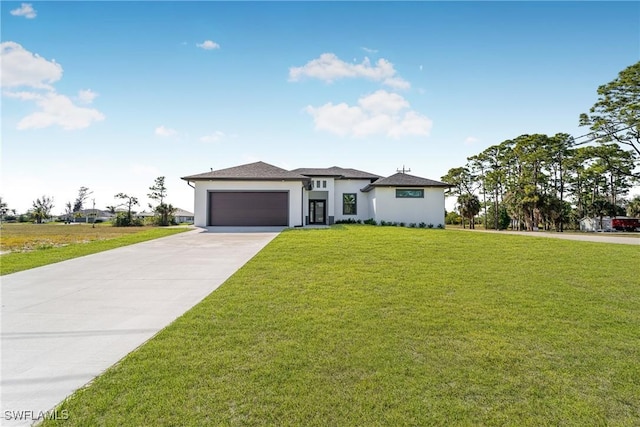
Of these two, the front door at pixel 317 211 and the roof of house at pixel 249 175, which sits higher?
the roof of house at pixel 249 175

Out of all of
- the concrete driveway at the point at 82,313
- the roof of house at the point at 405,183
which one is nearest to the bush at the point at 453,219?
the roof of house at the point at 405,183

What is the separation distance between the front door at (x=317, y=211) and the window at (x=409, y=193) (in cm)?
551

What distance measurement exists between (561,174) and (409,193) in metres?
23.6

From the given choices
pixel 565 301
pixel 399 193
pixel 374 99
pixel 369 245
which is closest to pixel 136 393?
pixel 565 301

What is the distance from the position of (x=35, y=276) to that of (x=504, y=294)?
9502 mm

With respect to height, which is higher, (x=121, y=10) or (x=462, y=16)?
(x=462, y=16)

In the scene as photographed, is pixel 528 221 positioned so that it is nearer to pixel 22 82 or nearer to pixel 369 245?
pixel 369 245

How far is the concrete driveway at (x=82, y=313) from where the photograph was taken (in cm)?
268

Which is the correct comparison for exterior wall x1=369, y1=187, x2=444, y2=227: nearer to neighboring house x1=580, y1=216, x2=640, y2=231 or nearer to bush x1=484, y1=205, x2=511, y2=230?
bush x1=484, y1=205, x2=511, y2=230

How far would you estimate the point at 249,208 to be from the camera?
1766 centimetres

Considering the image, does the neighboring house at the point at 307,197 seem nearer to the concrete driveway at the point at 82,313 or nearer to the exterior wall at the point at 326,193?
the exterior wall at the point at 326,193

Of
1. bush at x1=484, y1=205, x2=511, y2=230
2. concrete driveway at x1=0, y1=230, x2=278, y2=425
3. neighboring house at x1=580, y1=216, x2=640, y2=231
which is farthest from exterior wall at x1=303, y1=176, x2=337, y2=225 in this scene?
neighboring house at x1=580, y1=216, x2=640, y2=231

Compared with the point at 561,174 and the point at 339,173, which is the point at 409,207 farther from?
the point at 561,174

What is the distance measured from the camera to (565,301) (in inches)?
191
